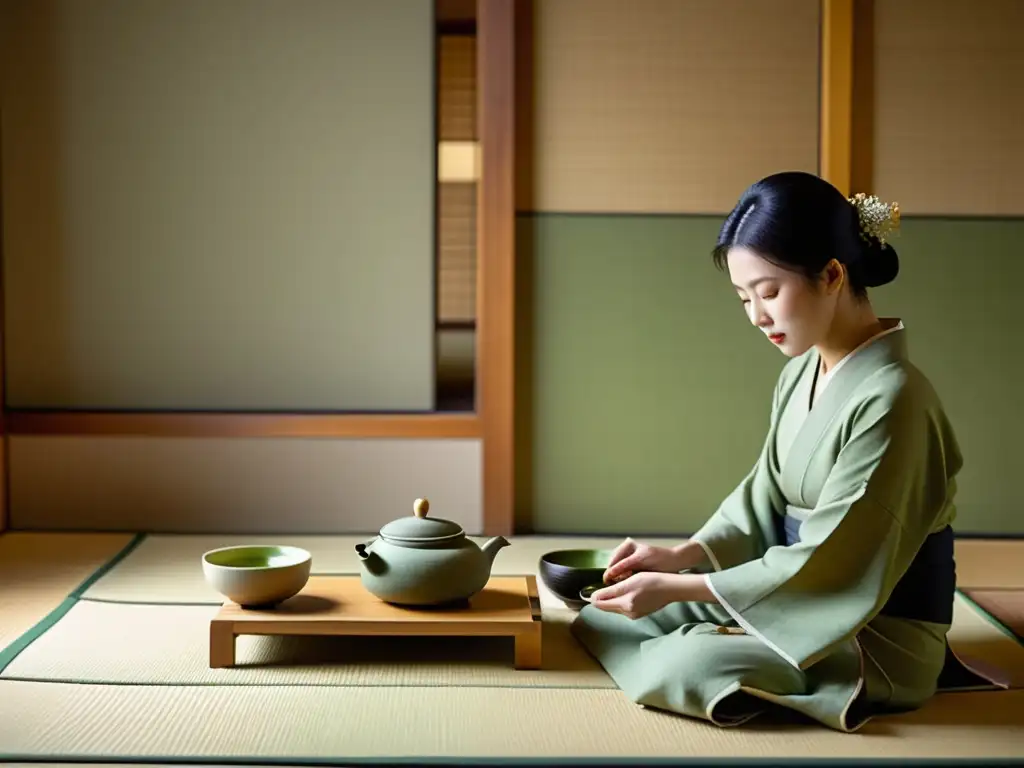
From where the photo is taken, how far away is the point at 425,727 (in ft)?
7.47

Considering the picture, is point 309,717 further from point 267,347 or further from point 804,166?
point 804,166

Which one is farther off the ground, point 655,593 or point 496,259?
point 496,259

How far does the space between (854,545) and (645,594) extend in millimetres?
409

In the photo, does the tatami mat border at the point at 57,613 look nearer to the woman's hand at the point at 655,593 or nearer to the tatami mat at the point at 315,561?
the tatami mat at the point at 315,561

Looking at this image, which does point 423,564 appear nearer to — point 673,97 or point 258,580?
point 258,580

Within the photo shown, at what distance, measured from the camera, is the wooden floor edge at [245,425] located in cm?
415

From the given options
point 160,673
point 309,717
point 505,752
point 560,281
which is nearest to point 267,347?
point 560,281

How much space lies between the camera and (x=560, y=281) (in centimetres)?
418

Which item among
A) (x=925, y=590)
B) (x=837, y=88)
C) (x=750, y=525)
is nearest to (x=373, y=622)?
(x=750, y=525)

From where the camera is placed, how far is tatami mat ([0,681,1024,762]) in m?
2.17

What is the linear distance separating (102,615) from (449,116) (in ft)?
13.1

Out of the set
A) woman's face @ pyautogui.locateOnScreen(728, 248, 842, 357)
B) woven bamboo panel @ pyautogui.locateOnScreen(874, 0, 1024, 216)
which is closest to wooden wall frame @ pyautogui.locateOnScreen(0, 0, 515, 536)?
woven bamboo panel @ pyautogui.locateOnScreen(874, 0, 1024, 216)

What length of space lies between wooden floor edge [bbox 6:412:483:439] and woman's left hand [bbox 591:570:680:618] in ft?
5.85

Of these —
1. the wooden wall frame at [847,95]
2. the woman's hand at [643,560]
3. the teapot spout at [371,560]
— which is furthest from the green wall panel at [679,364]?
the teapot spout at [371,560]
